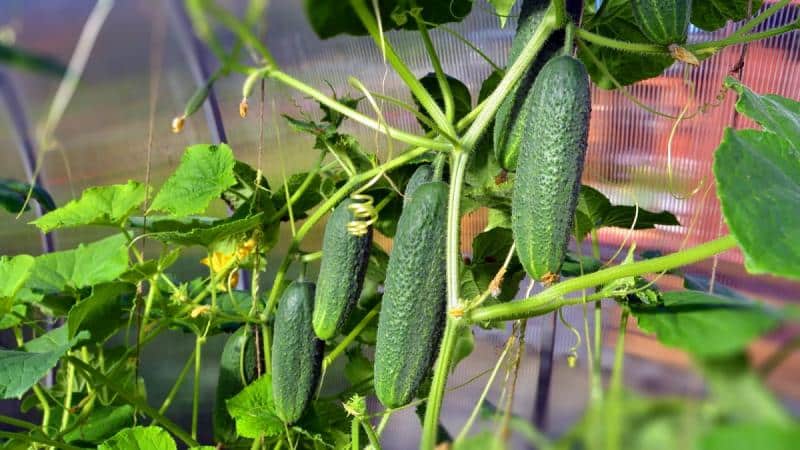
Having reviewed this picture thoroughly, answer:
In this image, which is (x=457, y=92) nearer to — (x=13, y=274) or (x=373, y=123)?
(x=373, y=123)

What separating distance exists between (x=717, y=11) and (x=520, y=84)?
1.34 ft

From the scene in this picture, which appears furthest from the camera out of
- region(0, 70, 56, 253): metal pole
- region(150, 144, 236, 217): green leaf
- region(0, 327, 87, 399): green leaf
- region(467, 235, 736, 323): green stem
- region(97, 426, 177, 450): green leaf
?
region(0, 70, 56, 253): metal pole

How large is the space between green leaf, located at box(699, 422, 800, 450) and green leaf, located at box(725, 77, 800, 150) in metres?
0.63

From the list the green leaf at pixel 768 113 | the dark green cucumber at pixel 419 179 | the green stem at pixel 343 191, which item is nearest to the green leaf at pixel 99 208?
the green stem at pixel 343 191

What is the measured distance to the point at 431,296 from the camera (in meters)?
0.71

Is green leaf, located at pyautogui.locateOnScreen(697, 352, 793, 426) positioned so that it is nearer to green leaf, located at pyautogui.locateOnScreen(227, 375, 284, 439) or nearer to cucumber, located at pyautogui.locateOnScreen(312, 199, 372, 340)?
cucumber, located at pyautogui.locateOnScreen(312, 199, 372, 340)

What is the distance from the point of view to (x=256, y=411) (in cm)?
100

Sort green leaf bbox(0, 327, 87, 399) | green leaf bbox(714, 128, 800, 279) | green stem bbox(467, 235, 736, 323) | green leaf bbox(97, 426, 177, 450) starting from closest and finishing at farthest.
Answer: green leaf bbox(714, 128, 800, 279) < green stem bbox(467, 235, 736, 323) < green leaf bbox(0, 327, 87, 399) < green leaf bbox(97, 426, 177, 450)

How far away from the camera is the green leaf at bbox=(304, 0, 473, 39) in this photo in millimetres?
707

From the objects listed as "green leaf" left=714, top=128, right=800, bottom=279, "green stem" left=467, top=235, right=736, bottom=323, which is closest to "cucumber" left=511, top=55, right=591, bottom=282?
"green stem" left=467, top=235, right=736, bottom=323

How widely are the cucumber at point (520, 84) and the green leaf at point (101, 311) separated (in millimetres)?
637

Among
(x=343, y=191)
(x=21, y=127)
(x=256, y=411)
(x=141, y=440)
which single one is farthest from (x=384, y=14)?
(x=21, y=127)

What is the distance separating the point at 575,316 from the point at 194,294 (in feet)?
2.63

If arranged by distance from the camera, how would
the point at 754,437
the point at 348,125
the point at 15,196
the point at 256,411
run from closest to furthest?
the point at 754,437 < the point at 256,411 < the point at 15,196 < the point at 348,125
